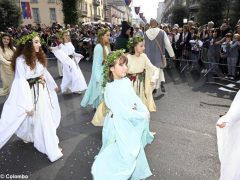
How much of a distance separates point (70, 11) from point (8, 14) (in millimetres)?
9730

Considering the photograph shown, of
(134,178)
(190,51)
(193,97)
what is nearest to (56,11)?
(190,51)

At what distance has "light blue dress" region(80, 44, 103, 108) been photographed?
227 inches

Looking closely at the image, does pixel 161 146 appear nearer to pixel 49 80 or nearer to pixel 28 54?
pixel 49 80

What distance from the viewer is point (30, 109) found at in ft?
13.1

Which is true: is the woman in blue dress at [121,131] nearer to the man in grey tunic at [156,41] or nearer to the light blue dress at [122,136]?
the light blue dress at [122,136]

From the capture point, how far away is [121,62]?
3428 millimetres

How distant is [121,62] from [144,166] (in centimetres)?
137

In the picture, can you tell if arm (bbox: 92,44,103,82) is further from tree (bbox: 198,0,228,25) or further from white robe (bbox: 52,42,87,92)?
tree (bbox: 198,0,228,25)

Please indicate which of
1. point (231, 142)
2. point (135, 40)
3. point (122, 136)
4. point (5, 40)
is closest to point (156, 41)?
point (135, 40)

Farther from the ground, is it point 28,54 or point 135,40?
point 135,40

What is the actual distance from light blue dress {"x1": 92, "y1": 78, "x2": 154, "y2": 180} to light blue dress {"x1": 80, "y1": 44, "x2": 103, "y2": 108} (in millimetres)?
2298

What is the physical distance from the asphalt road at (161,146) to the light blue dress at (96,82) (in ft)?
0.96

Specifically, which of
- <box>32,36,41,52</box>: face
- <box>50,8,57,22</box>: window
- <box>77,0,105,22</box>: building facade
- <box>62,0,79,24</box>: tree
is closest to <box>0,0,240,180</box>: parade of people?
<box>32,36,41,52</box>: face

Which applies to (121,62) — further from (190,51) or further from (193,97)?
(190,51)
